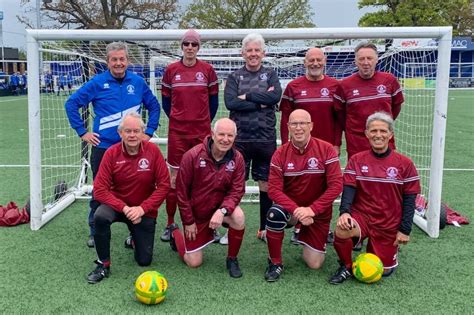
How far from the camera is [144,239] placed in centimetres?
396

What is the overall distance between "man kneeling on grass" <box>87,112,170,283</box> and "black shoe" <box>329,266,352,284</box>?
153 centimetres

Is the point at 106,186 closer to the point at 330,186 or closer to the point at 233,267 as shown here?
the point at 233,267

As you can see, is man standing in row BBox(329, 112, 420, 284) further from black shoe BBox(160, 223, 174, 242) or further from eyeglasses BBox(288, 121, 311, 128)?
black shoe BBox(160, 223, 174, 242)

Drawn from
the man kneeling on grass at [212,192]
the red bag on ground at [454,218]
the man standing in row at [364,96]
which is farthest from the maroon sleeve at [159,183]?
the red bag on ground at [454,218]

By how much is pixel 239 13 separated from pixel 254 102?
36.6 meters

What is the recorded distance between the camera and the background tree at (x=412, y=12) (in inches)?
1665

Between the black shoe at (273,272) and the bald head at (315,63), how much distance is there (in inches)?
69.4

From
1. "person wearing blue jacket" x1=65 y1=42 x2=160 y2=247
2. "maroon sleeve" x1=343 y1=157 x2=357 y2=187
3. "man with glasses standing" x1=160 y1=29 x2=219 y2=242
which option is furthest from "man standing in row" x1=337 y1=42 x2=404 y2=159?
"person wearing blue jacket" x1=65 y1=42 x2=160 y2=247

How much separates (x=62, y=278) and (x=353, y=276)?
2.31 m

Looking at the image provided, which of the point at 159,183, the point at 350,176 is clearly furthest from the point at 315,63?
the point at 159,183

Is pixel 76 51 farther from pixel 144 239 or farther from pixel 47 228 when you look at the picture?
pixel 144 239

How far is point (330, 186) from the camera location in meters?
3.81

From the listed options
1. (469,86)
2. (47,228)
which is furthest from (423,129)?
(469,86)

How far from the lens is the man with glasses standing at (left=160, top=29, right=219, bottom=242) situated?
446 cm
